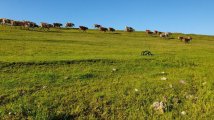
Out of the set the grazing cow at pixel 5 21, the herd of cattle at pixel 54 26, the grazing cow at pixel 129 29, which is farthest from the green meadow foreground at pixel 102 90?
the grazing cow at pixel 129 29

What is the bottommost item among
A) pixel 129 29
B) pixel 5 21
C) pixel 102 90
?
pixel 102 90

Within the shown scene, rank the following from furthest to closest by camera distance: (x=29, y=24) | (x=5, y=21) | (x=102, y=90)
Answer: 1. (x=5, y=21)
2. (x=29, y=24)
3. (x=102, y=90)

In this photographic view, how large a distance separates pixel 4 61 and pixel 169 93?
1103cm

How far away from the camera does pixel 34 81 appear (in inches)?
720

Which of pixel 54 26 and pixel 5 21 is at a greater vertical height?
pixel 5 21

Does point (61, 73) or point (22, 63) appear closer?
point (61, 73)

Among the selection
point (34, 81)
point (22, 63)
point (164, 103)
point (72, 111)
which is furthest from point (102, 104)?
point (22, 63)

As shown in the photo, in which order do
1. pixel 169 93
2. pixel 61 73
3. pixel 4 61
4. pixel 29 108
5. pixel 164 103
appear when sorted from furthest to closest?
pixel 4 61, pixel 61 73, pixel 169 93, pixel 164 103, pixel 29 108

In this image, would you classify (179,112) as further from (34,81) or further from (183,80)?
(34,81)

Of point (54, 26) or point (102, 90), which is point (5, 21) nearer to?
point (54, 26)

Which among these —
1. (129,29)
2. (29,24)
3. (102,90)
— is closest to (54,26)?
(29,24)

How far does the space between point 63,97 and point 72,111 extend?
1.34m

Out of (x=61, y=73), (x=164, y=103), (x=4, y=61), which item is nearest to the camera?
(x=164, y=103)

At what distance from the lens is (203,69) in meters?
21.8
